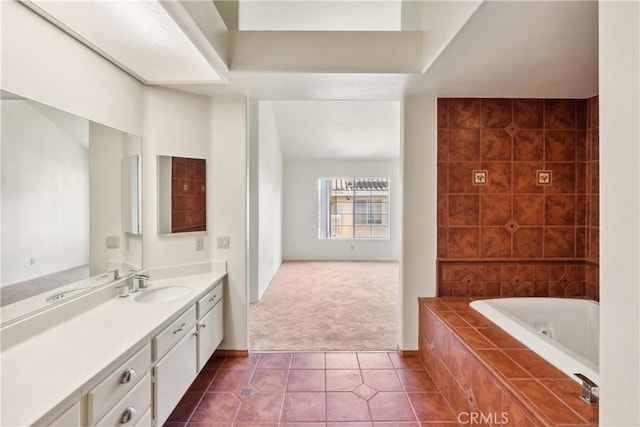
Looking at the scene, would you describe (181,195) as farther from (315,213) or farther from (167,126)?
(315,213)

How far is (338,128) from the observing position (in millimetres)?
6309

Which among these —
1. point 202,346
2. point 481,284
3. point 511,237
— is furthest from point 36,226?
point 511,237

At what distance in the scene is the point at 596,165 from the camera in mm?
2725

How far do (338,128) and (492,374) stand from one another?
5.27 metres

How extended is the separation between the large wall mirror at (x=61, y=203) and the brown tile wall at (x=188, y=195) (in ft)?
1.02

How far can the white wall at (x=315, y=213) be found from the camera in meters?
7.63

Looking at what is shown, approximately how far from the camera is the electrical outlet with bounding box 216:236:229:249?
2.89 m

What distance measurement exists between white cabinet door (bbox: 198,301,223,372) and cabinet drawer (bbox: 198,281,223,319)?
0.04m

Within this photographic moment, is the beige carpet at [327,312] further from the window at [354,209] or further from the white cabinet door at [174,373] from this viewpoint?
the window at [354,209]

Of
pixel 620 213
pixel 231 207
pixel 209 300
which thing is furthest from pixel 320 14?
pixel 620 213

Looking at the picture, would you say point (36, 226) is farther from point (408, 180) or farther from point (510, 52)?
point (510, 52)

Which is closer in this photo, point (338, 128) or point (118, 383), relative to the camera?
point (118, 383)

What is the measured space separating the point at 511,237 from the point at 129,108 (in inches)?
127

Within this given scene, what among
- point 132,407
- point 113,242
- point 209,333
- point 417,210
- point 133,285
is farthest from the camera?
point 417,210
